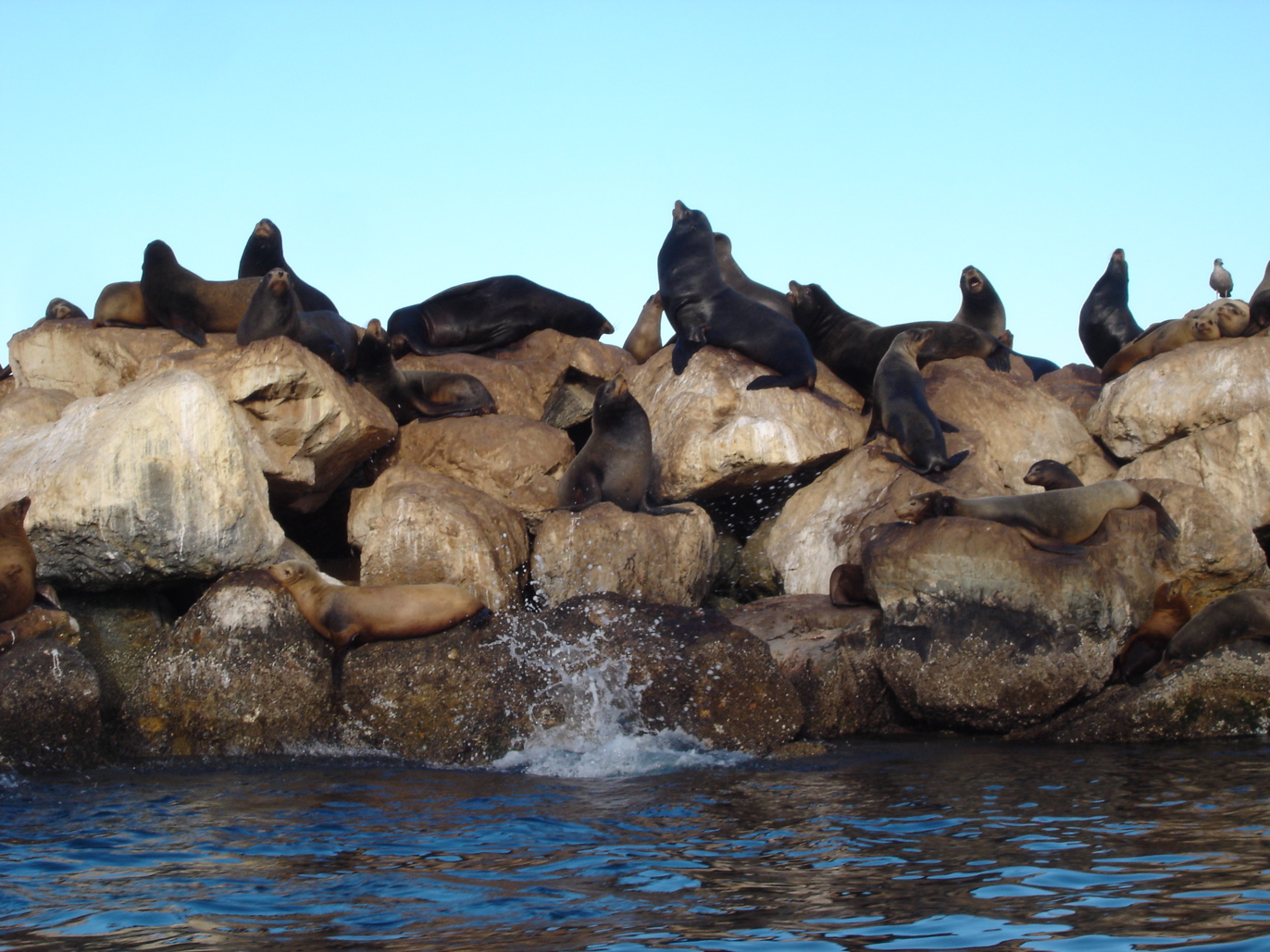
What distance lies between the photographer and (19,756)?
6.38 metres

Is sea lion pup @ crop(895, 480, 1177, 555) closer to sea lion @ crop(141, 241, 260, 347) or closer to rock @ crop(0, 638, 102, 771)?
rock @ crop(0, 638, 102, 771)

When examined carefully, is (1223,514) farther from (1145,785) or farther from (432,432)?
(432,432)

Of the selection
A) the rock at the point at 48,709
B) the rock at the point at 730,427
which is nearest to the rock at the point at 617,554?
the rock at the point at 730,427

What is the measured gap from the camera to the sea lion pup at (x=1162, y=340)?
11.9 m

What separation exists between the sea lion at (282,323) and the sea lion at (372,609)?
372 cm

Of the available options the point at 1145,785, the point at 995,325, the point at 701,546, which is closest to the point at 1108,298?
the point at 995,325

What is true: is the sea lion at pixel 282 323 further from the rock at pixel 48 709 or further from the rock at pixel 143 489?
the rock at pixel 48 709

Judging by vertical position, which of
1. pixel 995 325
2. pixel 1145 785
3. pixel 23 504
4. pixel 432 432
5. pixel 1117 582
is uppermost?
pixel 995 325

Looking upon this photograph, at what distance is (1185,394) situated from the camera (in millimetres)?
11094

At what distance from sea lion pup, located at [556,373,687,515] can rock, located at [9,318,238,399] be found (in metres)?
3.59

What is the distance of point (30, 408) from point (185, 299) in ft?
6.94

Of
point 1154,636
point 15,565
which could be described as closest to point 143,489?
point 15,565

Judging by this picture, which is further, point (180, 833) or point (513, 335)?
point (513, 335)

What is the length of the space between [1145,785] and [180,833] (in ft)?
12.9
